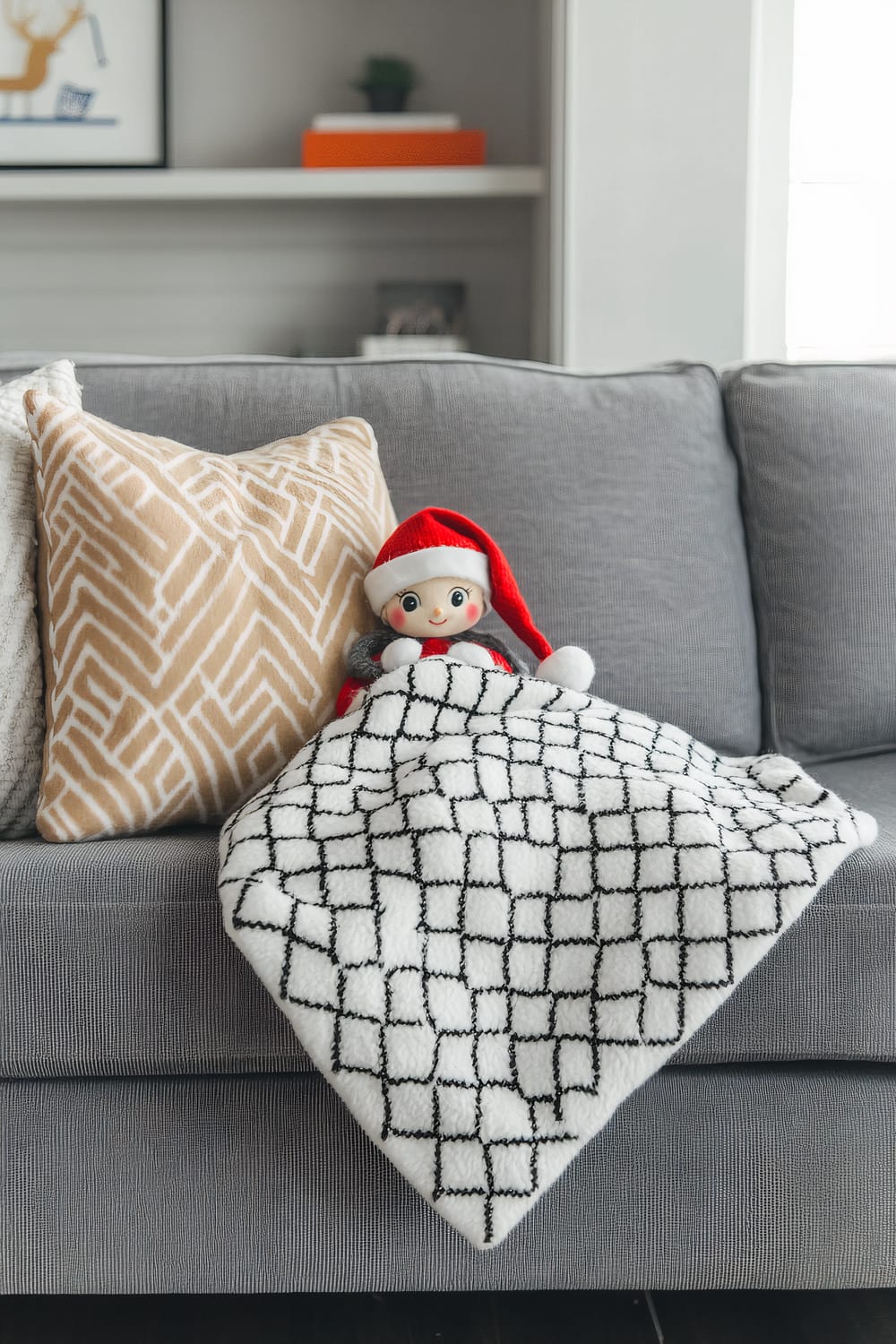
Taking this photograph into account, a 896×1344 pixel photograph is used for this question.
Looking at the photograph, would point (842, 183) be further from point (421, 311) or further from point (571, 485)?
point (571, 485)

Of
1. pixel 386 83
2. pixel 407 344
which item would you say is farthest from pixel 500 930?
pixel 386 83

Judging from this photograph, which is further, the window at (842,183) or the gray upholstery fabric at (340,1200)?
the window at (842,183)

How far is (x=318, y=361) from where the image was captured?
1.45 metres

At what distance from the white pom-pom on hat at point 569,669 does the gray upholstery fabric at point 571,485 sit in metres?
0.21

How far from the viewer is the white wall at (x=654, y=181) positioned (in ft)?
7.09

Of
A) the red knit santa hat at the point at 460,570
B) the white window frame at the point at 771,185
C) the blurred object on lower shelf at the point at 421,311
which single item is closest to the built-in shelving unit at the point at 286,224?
the blurred object on lower shelf at the point at 421,311

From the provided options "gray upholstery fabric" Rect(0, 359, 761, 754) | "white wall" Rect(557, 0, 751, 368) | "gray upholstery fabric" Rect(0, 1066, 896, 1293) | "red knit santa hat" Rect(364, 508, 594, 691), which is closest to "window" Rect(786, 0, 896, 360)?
"white wall" Rect(557, 0, 751, 368)

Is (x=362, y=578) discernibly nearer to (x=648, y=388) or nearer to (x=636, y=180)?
(x=648, y=388)

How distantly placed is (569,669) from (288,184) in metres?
1.60

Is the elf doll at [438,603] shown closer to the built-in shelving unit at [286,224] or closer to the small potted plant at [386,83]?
the built-in shelving unit at [286,224]

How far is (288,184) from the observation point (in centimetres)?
229

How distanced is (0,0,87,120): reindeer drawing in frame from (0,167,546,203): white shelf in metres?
0.17

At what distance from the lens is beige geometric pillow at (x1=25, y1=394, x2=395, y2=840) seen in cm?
A: 99

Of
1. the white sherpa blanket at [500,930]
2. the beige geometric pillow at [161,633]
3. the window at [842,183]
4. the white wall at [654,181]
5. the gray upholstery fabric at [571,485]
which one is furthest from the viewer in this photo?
the window at [842,183]
